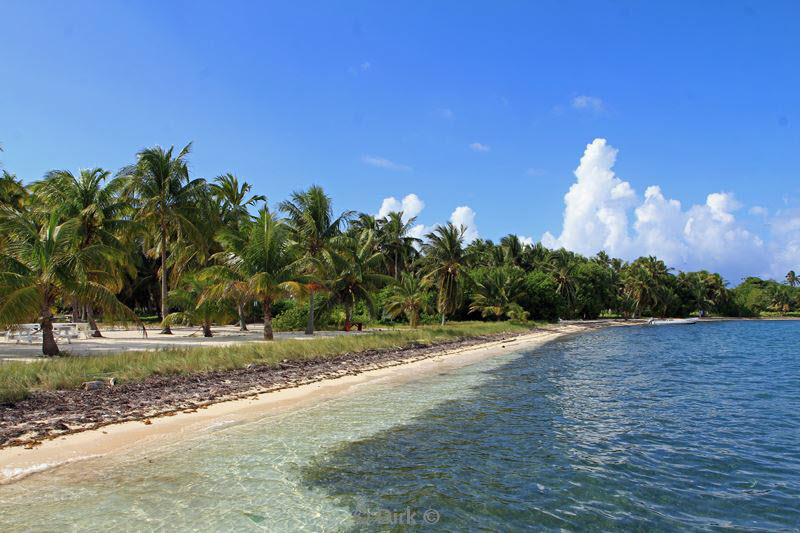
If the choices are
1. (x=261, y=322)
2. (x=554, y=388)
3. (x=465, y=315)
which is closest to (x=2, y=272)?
(x=554, y=388)

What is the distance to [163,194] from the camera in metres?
28.2

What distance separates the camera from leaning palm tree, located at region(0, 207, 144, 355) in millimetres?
14289

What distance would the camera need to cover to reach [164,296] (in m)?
28.1

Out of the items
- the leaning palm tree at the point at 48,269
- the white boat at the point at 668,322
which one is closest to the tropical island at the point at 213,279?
the leaning palm tree at the point at 48,269

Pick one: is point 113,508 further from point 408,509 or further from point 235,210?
point 235,210

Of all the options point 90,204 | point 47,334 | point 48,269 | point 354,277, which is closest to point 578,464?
point 48,269

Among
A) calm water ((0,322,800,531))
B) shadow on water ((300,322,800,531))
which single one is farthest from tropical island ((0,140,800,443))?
shadow on water ((300,322,800,531))

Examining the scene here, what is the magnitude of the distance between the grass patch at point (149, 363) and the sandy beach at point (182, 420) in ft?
7.31

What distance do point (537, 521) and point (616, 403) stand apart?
9380mm

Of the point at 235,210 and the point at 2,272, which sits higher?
the point at 235,210

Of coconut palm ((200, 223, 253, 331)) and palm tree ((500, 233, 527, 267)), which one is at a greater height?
palm tree ((500, 233, 527, 267))

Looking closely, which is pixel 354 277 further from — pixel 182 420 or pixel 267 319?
pixel 182 420

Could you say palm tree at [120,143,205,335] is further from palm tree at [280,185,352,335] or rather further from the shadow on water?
the shadow on water

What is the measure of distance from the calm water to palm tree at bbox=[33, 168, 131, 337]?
1832 cm
